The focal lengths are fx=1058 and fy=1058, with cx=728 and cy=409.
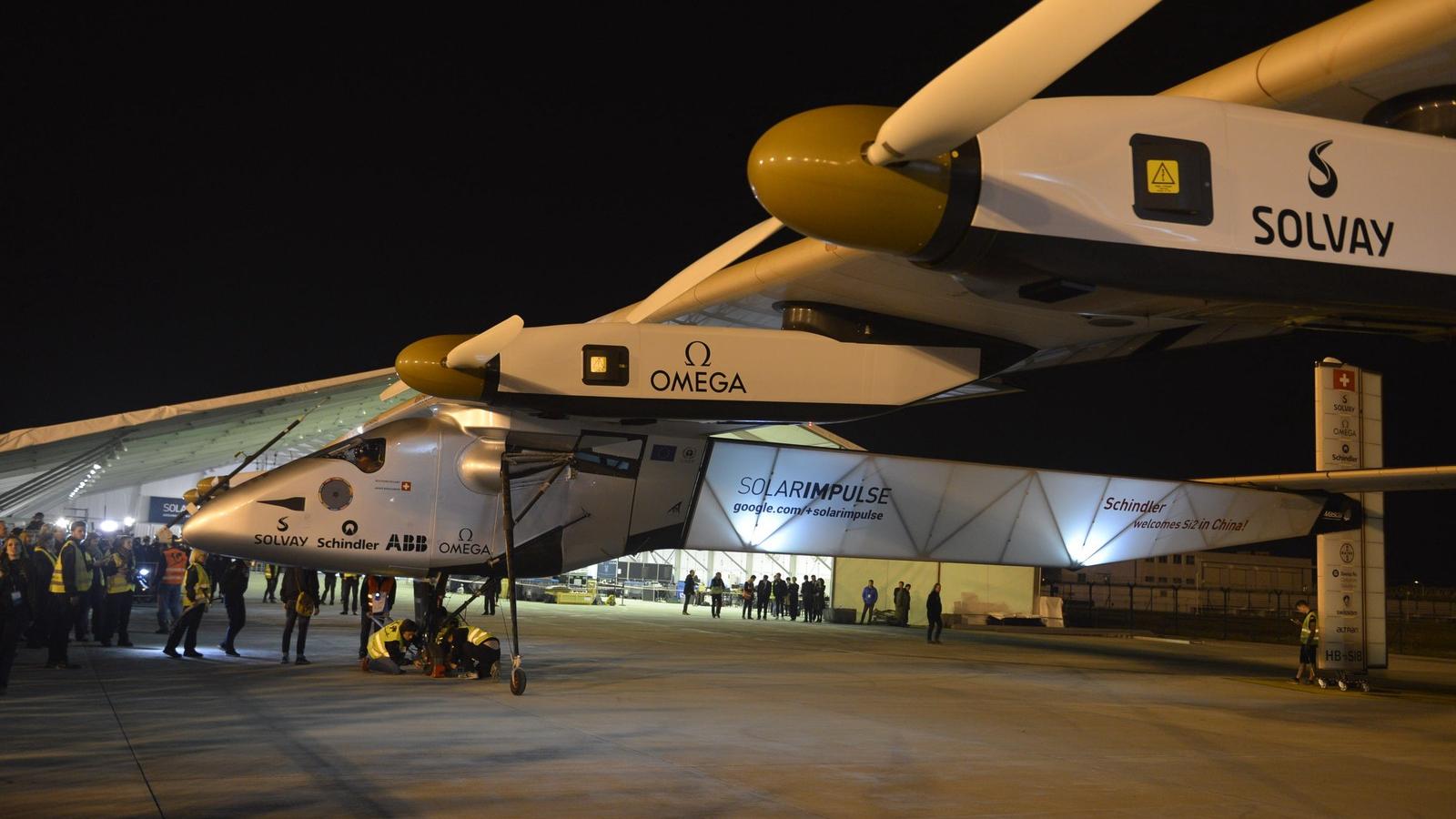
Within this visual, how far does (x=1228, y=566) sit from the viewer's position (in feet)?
245

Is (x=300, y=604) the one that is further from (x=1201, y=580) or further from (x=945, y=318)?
(x=1201, y=580)

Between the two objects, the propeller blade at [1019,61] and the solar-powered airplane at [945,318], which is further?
the solar-powered airplane at [945,318]

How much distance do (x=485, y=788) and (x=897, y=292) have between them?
14.9ft

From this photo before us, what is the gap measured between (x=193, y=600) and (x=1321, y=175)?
14472 millimetres

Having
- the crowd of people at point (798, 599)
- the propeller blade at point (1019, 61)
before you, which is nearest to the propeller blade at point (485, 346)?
the propeller blade at point (1019, 61)

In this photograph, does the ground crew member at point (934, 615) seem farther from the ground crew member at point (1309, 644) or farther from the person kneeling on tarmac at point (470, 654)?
the person kneeling on tarmac at point (470, 654)

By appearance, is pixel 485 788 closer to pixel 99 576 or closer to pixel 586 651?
pixel 586 651

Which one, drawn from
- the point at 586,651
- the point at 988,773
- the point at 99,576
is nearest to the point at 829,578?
the point at 586,651

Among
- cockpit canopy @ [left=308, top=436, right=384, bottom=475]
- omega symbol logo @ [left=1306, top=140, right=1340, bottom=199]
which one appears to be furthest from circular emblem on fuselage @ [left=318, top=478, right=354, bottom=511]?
omega symbol logo @ [left=1306, top=140, right=1340, bottom=199]

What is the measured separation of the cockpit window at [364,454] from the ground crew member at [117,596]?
5.26 meters

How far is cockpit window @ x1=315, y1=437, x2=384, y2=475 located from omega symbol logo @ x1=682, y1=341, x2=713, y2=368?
19.0 ft

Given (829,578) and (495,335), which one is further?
(829,578)

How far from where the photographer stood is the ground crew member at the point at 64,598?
13.1 metres

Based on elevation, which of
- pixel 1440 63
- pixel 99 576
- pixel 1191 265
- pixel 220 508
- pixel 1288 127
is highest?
pixel 1440 63
